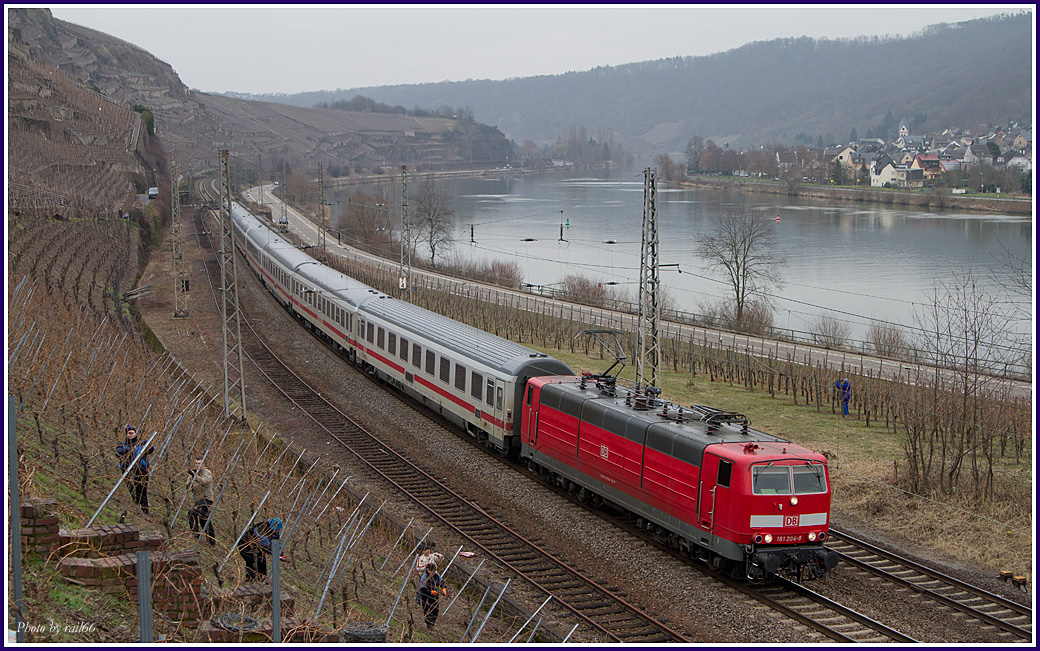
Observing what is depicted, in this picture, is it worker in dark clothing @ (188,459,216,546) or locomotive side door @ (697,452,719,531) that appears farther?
locomotive side door @ (697,452,719,531)

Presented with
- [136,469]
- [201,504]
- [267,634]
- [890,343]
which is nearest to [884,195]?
[890,343]

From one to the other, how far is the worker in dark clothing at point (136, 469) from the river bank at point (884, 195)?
101 m

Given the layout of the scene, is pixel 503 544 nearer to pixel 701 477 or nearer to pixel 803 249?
pixel 701 477

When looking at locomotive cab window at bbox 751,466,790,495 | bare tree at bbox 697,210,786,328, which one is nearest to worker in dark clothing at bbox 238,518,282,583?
locomotive cab window at bbox 751,466,790,495

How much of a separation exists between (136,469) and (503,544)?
712 centimetres

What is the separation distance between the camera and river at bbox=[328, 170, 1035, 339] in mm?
58438

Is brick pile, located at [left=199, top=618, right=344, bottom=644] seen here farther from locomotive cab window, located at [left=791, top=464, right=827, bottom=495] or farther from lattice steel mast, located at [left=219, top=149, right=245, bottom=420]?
lattice steel mast, located at [left=219, top=149, right=245, bottom=420]

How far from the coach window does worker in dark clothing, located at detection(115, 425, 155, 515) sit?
31.4ft

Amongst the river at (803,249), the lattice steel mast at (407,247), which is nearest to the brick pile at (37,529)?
the lattice steel mast at (407,247)

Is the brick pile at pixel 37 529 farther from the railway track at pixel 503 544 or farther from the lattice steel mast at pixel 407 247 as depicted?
the lattice steel mast at pixel 407 247

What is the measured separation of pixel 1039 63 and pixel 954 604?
9.20 m

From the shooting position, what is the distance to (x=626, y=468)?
1847 centimetres

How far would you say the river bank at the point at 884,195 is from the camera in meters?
102

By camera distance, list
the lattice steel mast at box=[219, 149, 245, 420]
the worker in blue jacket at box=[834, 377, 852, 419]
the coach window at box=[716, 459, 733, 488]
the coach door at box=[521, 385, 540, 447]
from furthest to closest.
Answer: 1. the worker in blue jacket at box=[834, 377, 852, 419]
2. the lattice steel mast at box=[219, 149, 245, 420]
3. the coach door at box=[521, 385, 540, 447]
4. the coach window at box=[716, 459, 733, 488]
